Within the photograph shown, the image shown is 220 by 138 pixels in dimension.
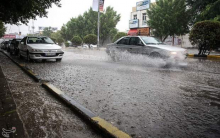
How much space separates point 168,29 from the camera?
26781mm

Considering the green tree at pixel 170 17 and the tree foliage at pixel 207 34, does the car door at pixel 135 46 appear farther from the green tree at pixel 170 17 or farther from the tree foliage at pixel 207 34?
the green tree at pixel 170 17

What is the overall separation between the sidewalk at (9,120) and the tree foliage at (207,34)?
46.3 feet

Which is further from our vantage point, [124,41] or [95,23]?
[95,23]

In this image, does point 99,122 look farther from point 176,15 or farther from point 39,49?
point 176,15

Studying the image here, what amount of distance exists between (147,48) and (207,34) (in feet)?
24.2

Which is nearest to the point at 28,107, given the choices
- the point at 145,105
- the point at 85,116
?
the point at 85,116

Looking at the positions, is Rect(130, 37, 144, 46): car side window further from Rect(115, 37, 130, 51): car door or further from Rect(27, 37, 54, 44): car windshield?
Rect(27, 37, 54, 44): car windshield

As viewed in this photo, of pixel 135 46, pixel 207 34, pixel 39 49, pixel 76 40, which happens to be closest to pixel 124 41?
pixel 135 46

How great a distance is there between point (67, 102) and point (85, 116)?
0.79 meters

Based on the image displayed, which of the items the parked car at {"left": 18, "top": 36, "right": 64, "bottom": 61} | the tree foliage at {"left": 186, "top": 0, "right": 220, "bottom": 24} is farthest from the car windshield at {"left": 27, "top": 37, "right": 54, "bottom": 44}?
the tree foliage at {"left": 186, "top": 0, "right": 220, "bottom": 24}

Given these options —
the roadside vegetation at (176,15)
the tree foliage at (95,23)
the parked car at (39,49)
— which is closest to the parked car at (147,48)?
the parked car at (39,49)

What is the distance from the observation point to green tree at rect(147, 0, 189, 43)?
2628cm

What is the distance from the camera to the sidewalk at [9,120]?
2.41 metres

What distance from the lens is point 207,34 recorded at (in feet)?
45.6
